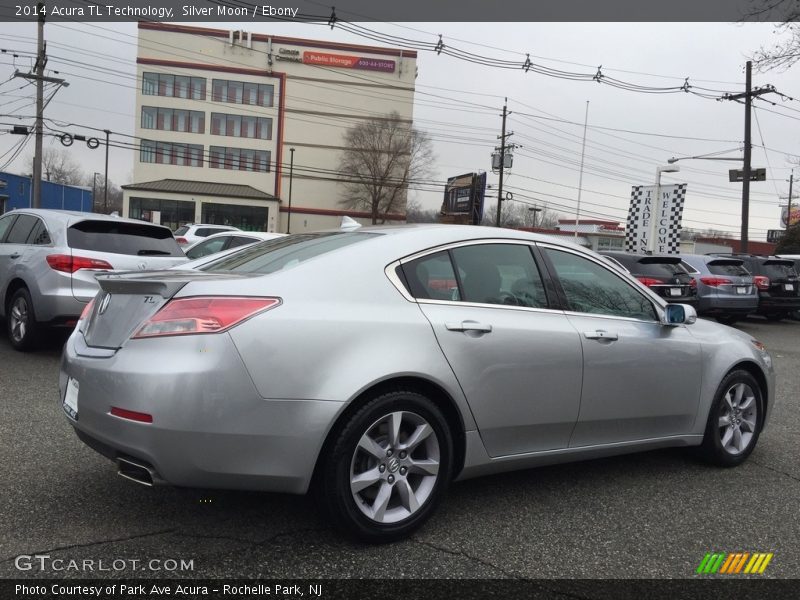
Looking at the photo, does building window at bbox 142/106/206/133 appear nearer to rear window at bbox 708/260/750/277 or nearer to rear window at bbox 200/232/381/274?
rear window at bbox 708/260/750/277

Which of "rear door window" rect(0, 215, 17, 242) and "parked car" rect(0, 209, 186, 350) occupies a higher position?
"rear door window" rect(0, 215, 17, 242)

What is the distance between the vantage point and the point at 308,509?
345 cm

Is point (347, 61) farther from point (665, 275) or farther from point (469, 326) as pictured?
point (469, 326)

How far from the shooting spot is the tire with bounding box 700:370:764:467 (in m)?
4.37

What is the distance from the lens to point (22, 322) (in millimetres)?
7254

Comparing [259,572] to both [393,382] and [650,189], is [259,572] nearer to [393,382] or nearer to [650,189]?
[393,382]

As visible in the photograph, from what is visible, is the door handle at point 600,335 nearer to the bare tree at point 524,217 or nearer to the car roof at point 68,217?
the car roof at point 68,217

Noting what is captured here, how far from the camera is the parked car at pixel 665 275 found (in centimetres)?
1263

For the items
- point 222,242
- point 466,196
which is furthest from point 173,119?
point 222,242

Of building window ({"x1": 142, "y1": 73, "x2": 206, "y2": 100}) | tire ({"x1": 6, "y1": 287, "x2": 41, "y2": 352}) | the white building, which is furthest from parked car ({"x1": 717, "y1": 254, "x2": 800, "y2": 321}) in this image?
building window ({"x1": 142, "y1": 73, "x2": 206, "y2": 100})

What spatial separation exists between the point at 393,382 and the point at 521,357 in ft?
2.47

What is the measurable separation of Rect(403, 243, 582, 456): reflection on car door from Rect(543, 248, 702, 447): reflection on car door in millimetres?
138

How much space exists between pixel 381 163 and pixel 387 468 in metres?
61.9

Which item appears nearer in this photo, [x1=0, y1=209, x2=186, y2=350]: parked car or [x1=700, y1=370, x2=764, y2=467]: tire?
[x1=700, y1=370, x2=764, y2=467]: tire
